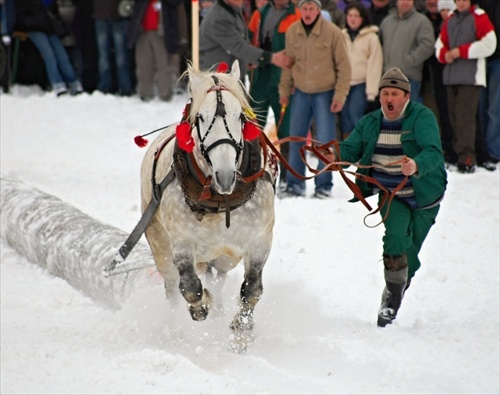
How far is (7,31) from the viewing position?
1462 centimetres

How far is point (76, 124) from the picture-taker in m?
13.9

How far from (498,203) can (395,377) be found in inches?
176

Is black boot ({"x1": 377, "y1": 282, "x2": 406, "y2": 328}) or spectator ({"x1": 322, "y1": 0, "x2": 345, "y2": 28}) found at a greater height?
spectator ({"x1": 322, "y1": 0, "x2": 345, "y2": 28})

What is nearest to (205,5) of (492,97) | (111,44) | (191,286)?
(111,44)

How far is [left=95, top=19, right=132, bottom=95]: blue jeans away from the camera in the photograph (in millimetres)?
14633

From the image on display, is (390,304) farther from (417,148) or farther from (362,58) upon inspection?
(362,58)

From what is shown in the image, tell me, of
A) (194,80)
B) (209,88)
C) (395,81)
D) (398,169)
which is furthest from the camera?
(398,169)

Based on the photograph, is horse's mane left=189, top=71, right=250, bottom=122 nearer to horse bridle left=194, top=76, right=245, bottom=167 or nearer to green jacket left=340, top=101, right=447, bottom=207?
horse bridle left=194, top=76, right=245, bottom=167

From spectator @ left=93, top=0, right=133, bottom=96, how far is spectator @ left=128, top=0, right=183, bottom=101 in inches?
11.9

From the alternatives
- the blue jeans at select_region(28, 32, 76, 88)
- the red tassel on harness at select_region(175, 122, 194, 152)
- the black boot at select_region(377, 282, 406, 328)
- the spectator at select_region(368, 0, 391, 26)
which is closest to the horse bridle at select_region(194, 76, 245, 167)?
the red tassel on harness at select_region(175, 122, 194, 152)

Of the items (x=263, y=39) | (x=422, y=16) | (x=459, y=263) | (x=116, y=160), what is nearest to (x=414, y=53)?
(x=422, y=16)

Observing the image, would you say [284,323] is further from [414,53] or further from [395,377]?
[414,53]

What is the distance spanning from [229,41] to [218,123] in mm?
4768

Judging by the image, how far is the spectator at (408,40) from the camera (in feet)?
34.6
